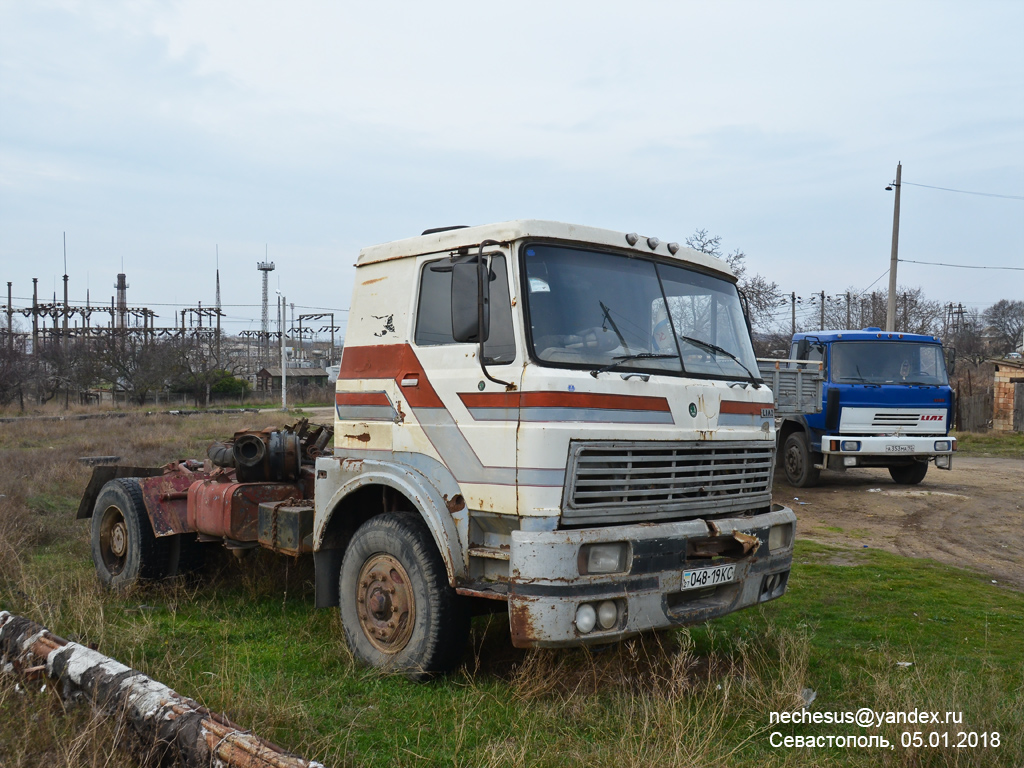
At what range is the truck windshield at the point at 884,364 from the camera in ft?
43.2

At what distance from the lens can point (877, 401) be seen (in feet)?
42.8

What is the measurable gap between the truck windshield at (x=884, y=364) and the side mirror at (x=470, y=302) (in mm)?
10128

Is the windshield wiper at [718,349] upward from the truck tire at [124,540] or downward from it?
upward

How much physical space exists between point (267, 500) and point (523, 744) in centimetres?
313

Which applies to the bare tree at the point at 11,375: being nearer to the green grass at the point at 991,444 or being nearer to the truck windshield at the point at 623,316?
the green grass at the point at 991,444

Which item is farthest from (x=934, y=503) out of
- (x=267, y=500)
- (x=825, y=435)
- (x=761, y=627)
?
(x=267, y=500)

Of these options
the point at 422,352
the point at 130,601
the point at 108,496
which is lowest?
the point at 130,601

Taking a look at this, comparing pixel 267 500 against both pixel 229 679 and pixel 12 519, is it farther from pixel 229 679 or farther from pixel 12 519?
pixel 12 519

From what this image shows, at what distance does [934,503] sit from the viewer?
40.5ft

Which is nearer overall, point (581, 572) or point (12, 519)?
point (581, 572)

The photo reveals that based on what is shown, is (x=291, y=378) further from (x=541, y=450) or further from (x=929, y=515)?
(x=541, y=450)

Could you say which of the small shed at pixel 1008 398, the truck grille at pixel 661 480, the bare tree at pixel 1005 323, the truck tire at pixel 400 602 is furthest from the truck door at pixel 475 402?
the bare tree at pixel 1005 323

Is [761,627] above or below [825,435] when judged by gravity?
below

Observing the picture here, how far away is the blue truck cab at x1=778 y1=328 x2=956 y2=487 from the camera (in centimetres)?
1304
